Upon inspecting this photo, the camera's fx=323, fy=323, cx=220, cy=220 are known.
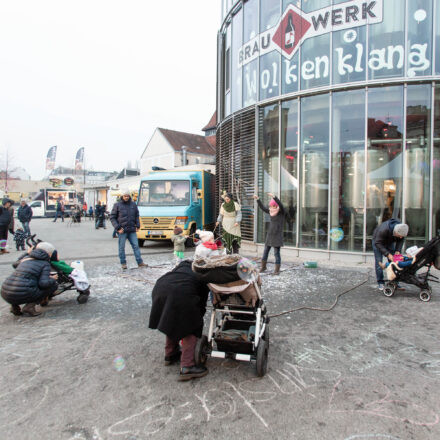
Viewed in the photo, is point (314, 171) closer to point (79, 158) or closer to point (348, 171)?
point (348, 171)

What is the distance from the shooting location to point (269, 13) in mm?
10664

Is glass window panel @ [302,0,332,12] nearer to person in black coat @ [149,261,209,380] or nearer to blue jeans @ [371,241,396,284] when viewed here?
blue jeans @ [371,241,396,284]

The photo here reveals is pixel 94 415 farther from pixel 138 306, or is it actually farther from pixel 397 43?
pixel 397 43

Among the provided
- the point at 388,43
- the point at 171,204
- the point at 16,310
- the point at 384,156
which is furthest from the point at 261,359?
the point at 171,204

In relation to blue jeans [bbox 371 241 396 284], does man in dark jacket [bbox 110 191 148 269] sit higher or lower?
higher

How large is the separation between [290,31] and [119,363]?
10.5 metres

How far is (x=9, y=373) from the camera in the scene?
3.19 metres

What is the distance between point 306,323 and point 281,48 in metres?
9.05

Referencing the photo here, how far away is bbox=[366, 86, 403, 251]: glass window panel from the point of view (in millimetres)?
8938

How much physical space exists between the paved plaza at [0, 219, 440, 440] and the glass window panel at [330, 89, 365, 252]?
4233 millimetres

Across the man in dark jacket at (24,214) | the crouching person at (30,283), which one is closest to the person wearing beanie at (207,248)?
the crouching person at (30,283)

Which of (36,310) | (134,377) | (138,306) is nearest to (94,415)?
(134,377)

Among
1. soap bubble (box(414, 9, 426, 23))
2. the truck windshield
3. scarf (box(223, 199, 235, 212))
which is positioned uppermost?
soap bubble (box(414, 9, 426, 23))

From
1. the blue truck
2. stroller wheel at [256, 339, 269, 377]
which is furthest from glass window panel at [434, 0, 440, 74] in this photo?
stroller wheel at [256, 339, 269, 377]
